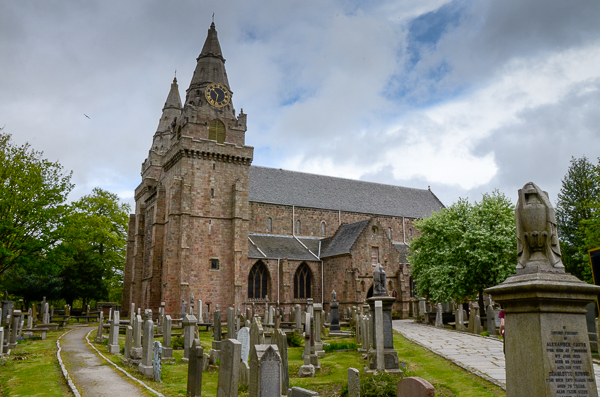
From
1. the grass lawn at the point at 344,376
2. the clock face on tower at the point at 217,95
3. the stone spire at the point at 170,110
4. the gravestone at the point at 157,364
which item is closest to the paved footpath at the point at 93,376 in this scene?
the grass lawn at the point at 344,376

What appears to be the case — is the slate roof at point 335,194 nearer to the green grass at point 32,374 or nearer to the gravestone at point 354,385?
the green grass at point 32,374

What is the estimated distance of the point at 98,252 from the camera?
47188mm

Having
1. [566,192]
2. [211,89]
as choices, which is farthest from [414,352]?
[566,192]

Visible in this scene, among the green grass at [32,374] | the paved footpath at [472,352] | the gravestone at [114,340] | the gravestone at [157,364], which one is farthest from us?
the gravestone at [114,340]

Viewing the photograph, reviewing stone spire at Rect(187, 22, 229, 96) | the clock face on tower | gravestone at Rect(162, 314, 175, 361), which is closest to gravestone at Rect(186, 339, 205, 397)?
gravestone at Rect(162, 314, 175, 361)

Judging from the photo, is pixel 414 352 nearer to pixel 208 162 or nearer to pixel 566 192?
pixel 208 162

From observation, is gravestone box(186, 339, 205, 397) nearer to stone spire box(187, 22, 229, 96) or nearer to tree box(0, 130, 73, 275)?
tree box(0, 130, 73, 275)

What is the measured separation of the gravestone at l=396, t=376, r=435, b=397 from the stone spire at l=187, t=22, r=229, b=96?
1415 inches

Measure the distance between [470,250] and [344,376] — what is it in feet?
52.6

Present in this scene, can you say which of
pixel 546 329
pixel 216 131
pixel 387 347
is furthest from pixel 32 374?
pixel 216 131

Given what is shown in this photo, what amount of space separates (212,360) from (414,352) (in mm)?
6975

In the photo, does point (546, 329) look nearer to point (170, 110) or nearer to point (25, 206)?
point (25, 206)

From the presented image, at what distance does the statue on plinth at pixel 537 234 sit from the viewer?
577 cm

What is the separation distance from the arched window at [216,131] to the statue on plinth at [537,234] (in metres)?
33.5
